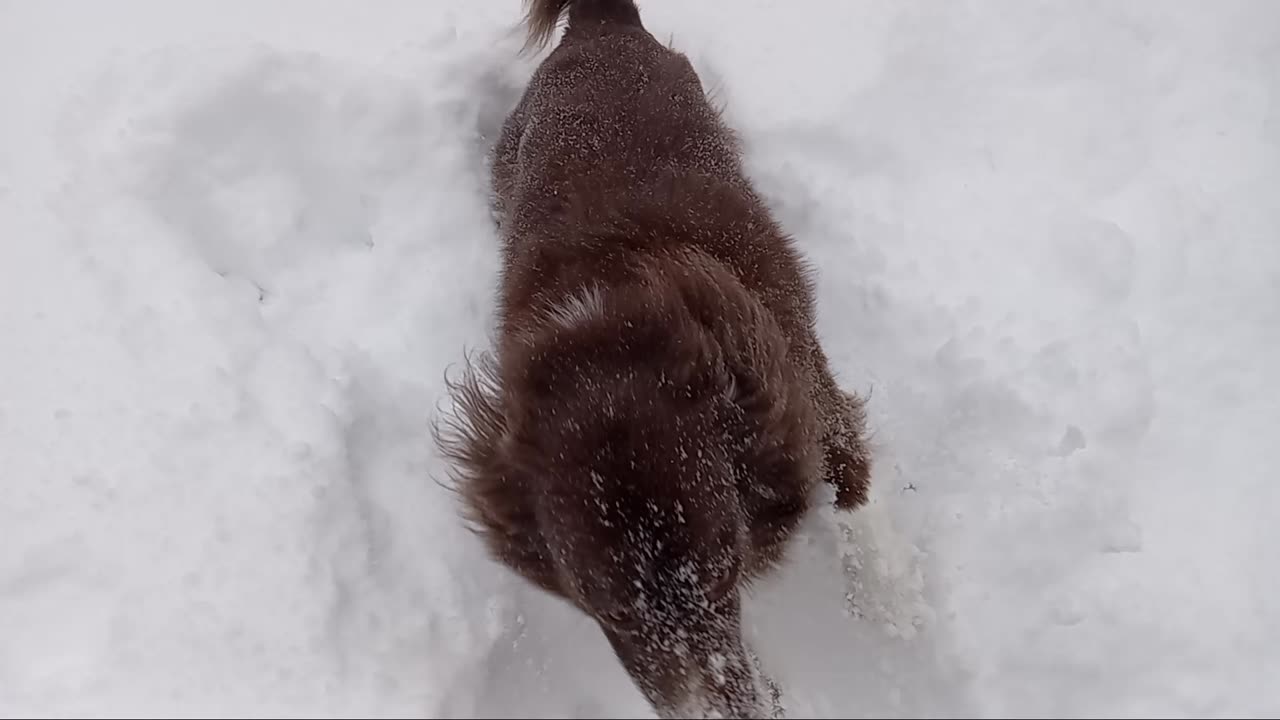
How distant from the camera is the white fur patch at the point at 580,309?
1702 millimetres

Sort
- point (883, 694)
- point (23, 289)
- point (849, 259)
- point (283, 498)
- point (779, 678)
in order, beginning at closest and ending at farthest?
point (779, 678) < point (883, 694) < point (283, 498) < point (23, 289) < point (849, 259)

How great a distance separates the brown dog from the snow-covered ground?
18.0 inches

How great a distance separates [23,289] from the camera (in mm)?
2820

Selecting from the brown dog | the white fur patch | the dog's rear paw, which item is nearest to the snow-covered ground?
Answer: the dog's rear paw

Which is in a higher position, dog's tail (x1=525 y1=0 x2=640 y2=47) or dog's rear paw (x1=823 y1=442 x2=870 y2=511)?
dog's tail (x1=525 y1=0 x2=640 y2=47)

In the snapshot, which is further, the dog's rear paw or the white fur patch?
the dog's rear paw

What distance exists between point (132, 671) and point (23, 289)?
1456mm

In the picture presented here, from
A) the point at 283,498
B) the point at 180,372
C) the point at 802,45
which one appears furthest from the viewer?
the point at 802,45

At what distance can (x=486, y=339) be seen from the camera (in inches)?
116

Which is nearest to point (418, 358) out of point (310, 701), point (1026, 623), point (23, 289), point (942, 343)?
point (310, 701)

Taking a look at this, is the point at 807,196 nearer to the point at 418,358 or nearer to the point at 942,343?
the point at 942,343

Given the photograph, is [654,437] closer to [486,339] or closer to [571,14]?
[486,339]

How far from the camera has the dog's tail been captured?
10.7 feet

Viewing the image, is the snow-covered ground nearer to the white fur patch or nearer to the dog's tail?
the dog's tail
